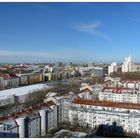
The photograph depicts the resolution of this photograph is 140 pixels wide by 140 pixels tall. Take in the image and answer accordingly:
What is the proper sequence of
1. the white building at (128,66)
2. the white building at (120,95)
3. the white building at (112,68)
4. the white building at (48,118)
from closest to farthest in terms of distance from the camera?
1. the white building at (48,118)
2. the white building at (120,95)
3. the white building at (128,66)
4. the white building at (112,68)

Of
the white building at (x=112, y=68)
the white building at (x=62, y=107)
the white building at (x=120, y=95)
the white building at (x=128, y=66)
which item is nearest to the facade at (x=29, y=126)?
the white building at (x=62, y=107)

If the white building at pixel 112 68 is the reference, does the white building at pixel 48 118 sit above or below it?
below

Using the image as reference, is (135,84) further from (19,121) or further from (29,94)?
(19,121)

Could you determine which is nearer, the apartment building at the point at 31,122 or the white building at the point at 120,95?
the apartment building at the point at 31,122

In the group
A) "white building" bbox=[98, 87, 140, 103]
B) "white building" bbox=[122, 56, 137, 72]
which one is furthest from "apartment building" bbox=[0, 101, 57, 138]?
"white building" bbox=[122, 56, 137, 72]

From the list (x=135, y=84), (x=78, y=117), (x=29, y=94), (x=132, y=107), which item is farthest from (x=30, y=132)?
(x=135, y=84)

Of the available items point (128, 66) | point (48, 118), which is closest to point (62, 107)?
point (48, 118)

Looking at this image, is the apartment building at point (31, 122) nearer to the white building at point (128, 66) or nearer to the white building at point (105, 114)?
the white building at point (105, 114)

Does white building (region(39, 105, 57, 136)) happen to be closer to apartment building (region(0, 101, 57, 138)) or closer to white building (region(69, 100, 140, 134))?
apartment building (region(0, 101, 57, 138))

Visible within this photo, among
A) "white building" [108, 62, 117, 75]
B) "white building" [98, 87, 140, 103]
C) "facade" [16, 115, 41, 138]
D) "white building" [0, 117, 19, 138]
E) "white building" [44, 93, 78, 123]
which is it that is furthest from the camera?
"white building" [108, 62, 117, 75]
